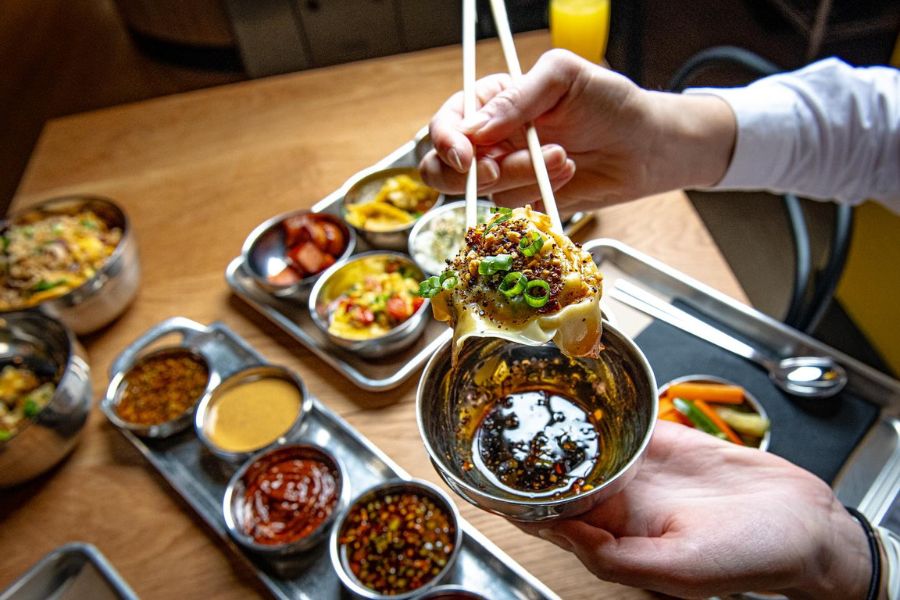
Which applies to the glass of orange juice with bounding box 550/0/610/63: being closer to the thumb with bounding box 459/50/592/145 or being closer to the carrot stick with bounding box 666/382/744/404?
the thumb with bounding box 459/50/592/145

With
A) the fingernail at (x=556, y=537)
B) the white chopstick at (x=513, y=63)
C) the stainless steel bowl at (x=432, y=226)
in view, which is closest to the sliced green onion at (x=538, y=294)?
the white chopstick at (x=513, y=63)

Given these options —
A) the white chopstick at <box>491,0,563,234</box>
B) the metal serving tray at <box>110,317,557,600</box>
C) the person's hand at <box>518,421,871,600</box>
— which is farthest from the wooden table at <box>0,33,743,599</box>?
the white chopstick at <box>491,0,563,234</box>

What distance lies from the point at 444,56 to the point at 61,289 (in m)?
1.88

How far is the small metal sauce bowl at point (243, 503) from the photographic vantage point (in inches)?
62.9

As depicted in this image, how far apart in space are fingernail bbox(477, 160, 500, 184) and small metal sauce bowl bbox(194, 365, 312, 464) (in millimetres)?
805

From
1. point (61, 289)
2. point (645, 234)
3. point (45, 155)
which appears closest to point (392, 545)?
point (645, 234)

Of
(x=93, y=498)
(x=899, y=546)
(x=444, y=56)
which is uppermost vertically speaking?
(x=444, y=56)

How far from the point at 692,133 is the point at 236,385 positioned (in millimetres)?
1512

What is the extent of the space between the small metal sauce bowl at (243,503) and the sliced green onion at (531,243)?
0.89 m

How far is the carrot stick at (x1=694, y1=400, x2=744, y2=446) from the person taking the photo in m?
1.66

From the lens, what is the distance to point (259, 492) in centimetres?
175

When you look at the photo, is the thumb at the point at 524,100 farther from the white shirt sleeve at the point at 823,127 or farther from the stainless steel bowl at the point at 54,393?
the stainless steel bowl at the point at 54,393

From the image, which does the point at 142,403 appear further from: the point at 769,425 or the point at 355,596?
Answer: the point at 769,425

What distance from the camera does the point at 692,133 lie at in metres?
1.85
